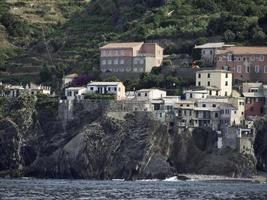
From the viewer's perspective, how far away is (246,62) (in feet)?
467

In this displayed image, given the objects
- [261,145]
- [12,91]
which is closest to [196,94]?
[261,145]

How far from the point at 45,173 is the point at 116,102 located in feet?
32.2

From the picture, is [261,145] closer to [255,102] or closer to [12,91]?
[255,102]

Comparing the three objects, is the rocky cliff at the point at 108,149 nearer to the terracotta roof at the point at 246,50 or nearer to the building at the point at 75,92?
the building at the point at 75,92

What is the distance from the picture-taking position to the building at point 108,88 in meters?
139

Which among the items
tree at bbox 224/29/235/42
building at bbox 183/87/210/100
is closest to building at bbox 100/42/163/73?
tree at bbox 224/29/235/42

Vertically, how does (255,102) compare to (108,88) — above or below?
below

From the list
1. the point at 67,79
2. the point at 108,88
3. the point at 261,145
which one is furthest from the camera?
the point at 67,79

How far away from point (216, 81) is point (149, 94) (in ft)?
23.3

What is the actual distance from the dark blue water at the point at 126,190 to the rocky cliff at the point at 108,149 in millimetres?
4266

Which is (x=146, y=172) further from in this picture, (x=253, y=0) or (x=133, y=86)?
(x=253, y=0)

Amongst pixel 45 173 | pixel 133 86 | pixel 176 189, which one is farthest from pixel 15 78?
pixel 176 189

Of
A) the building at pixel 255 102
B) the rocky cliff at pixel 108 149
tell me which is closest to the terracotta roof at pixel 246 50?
the building at pixel 255 102

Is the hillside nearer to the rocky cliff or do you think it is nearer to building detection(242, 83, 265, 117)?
building detection(242, 83, 265, 117)
